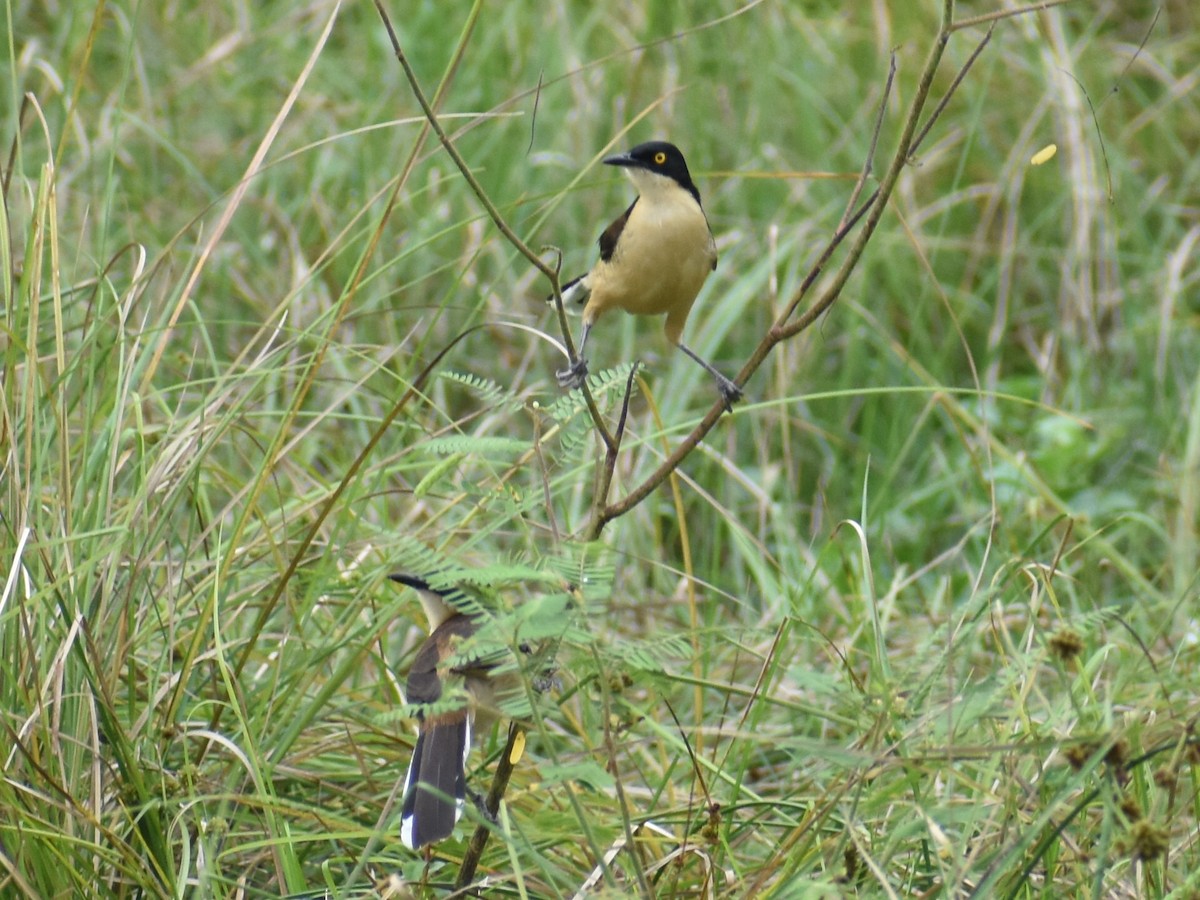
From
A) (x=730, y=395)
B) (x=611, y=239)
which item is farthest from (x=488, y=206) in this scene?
(x=611, y=239)

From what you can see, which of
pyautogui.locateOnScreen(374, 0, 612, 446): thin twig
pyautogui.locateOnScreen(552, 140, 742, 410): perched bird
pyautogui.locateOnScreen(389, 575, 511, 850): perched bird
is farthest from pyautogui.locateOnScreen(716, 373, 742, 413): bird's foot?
pyautogui.locateOnScreen(389, 575, 511, 850): perched bird

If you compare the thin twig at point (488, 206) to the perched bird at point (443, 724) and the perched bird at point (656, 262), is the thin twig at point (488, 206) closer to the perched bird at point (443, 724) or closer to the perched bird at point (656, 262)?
the perched bird at point (443, 724)

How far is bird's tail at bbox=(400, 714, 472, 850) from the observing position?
2.69 metres

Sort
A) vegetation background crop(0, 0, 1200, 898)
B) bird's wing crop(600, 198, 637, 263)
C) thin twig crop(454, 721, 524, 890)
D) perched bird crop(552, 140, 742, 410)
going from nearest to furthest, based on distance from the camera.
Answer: thin twig crop(454, 721, 524, 890) < vegetation background crop(0, 0, 1200, 898) < perched bird crop(552, 140, 742, 410) < bird's wing crop(600, 198, 637, 263)

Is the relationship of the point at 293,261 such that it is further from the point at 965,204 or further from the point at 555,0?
the point at 965,204

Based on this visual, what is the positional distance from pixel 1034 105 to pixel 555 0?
2637 millimetres

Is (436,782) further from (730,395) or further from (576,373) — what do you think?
(730,395)

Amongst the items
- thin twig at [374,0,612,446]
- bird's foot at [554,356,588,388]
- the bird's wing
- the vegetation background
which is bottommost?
the vegetation background

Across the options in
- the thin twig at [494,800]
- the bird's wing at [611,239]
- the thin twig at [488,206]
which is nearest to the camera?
the thin twig at [488,206]

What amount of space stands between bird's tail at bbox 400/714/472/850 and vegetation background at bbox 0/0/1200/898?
0.60 ft

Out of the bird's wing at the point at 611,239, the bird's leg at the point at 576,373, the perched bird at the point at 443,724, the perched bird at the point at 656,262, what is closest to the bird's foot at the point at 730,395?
the perched bird at the point at 656,262

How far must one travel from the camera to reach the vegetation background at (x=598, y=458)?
A: 2.81 metres

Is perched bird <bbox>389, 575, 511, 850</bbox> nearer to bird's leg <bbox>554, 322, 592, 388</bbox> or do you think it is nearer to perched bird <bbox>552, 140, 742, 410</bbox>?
bird's leg <bbox>554, 322, 592, 388</bbox>

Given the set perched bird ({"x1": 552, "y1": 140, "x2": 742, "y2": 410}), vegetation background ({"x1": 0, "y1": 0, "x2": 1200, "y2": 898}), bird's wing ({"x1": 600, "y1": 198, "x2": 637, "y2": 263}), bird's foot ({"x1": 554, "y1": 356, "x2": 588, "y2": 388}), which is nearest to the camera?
vegetation background ({"x1": 0, "y1": 0, "x2": 1200, "y2": 898})
